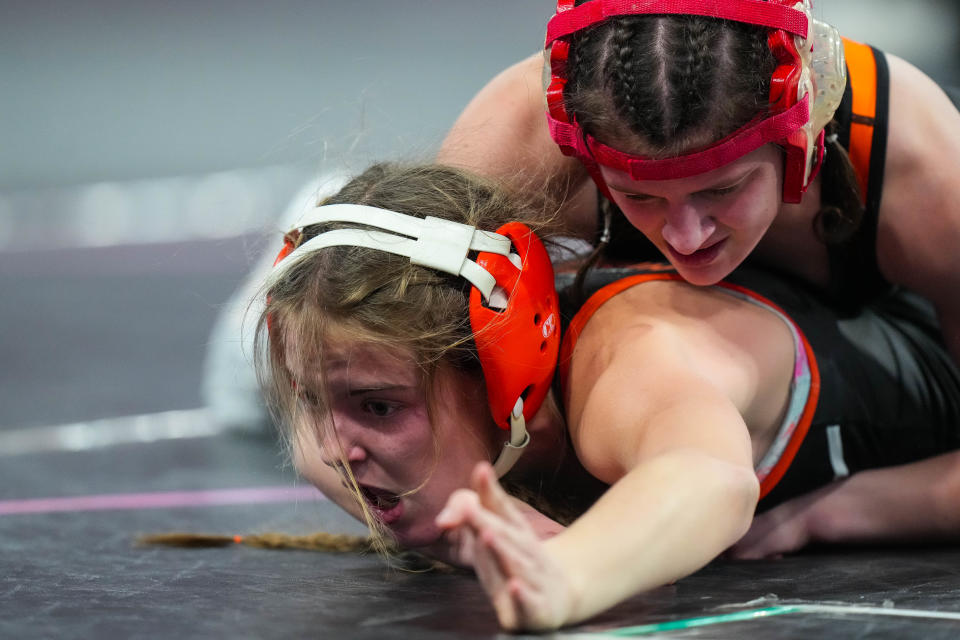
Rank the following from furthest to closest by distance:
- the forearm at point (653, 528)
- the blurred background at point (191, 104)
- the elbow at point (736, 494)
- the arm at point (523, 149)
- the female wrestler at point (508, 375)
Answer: the blurred background at point (191, 104) → the arm at point (523, 149) → the female wrestler at point (508, 375) → the elbow at point (736, 494) → the forearm at point (653, 528)

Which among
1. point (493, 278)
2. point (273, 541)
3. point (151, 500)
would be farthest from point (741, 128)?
point (151, 500)

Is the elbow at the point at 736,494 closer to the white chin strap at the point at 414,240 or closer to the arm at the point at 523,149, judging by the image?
the white chin strap at the point at 414,240

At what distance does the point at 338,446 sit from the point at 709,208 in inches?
27.8

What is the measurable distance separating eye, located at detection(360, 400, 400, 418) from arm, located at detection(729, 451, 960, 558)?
79 centimetres

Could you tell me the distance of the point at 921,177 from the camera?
2244mm

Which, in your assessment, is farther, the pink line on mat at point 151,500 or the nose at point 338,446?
the pink line on mat at point 151,500

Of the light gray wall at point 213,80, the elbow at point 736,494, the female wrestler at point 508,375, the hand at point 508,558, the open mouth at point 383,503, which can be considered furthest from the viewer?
the light gray wall at point 213,80

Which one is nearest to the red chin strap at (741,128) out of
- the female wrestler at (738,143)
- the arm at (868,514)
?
the female wrestler at (738,143)

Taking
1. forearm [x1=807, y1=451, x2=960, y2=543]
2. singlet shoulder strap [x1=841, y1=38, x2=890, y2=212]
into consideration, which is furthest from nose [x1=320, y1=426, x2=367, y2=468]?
singlet shoulder strap [x1=841, y1=38, x2=890, y2=212]

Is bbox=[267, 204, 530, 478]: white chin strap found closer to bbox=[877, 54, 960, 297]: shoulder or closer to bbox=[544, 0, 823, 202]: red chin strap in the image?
bbox=[544, 0, 823, 202]: red chin strap

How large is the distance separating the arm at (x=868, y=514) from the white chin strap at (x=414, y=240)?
785 mm

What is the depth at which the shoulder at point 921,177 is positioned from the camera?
2.24m

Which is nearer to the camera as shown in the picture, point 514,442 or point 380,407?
point 380,407

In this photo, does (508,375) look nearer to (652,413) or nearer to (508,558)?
(652,413)
